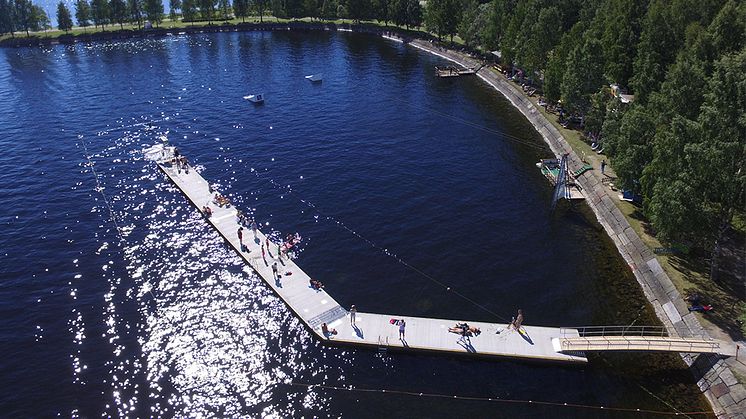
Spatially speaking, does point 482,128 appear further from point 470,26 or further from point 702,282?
point 470,26

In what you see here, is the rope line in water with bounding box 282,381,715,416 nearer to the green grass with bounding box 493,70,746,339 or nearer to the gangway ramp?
the gangway ramp

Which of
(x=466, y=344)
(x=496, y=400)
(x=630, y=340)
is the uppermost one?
(x=630, y=340)

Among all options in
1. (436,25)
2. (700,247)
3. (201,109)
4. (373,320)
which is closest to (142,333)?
(373,320)

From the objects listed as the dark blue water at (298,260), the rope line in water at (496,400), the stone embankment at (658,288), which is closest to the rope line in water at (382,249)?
the dark blue water at (298,260)

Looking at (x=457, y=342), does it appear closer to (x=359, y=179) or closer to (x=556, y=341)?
(x=556, y=341)

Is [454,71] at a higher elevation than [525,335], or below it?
higher

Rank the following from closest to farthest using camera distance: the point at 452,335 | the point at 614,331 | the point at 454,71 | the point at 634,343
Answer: the point at 634,343
the point at 452,335
the point at 614,331
the point at 454,71

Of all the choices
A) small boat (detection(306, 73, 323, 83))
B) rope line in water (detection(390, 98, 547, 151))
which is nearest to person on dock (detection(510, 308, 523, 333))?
rope line in water (detection(390, 98, 547, 151))

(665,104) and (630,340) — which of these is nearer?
(630,340)

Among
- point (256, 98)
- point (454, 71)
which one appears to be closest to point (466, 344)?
point (256, 98)
